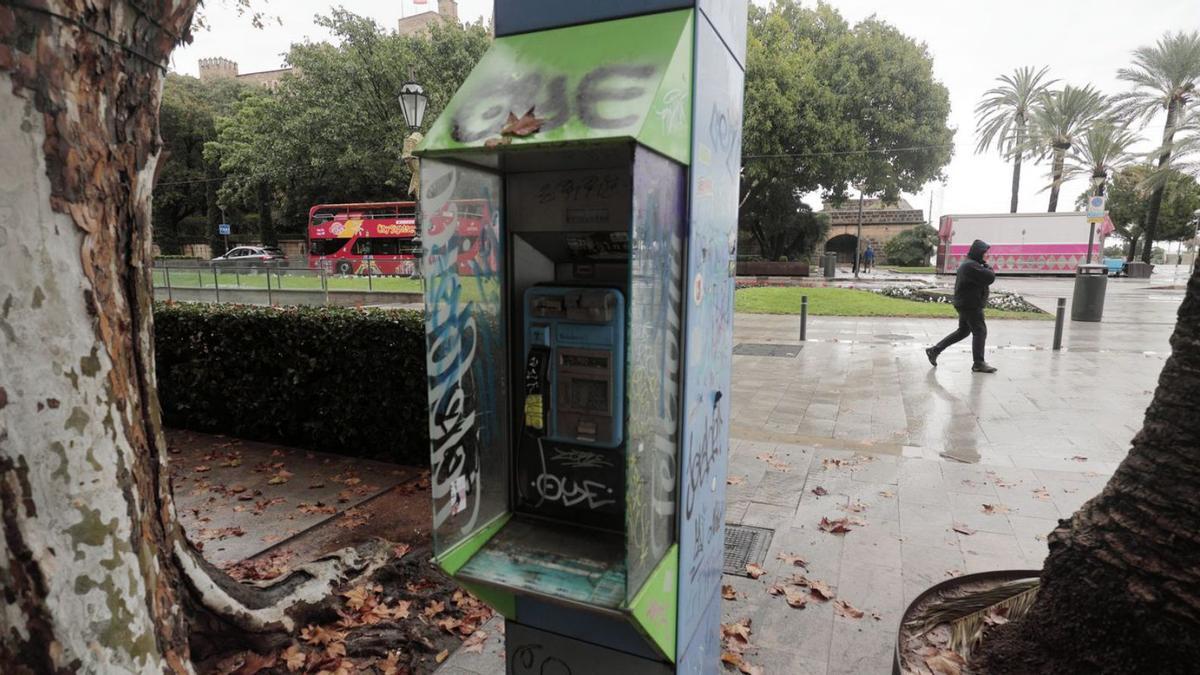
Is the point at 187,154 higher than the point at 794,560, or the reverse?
the point at 187,154

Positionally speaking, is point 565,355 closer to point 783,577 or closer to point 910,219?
point 783,577

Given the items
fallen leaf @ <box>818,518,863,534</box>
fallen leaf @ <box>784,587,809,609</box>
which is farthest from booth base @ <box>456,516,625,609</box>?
fallen leaf @ <box>818,518,863,534</box>

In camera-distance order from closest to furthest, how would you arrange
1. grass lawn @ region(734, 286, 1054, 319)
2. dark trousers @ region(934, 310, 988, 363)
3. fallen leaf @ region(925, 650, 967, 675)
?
fallen leaf @ region(925, 650, 967, 675), dark trousers @ region(934, 310, 988, 363), grass lawn @ region(734, 286, 1054, 319)

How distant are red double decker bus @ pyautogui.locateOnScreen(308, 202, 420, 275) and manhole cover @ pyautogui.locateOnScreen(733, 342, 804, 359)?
18.1 m

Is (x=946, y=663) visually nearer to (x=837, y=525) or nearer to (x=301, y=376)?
(x=837, y=525)

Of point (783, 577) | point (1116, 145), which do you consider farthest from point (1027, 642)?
point (1116, 145)

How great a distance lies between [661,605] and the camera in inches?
80.5

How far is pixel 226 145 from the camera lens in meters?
33.5

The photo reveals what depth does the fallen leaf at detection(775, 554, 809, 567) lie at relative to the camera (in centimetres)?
371

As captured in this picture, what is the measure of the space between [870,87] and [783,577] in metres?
27.7

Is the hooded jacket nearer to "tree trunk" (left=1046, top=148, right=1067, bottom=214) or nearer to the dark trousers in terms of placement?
the dark trousers

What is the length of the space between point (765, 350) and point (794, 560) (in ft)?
23.7

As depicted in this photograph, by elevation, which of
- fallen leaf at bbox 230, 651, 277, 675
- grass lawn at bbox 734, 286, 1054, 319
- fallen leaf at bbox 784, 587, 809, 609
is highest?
grass lawn at bbox 734, 286, 1054, 319

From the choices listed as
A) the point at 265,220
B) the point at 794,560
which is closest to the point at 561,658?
the point at 794,560
